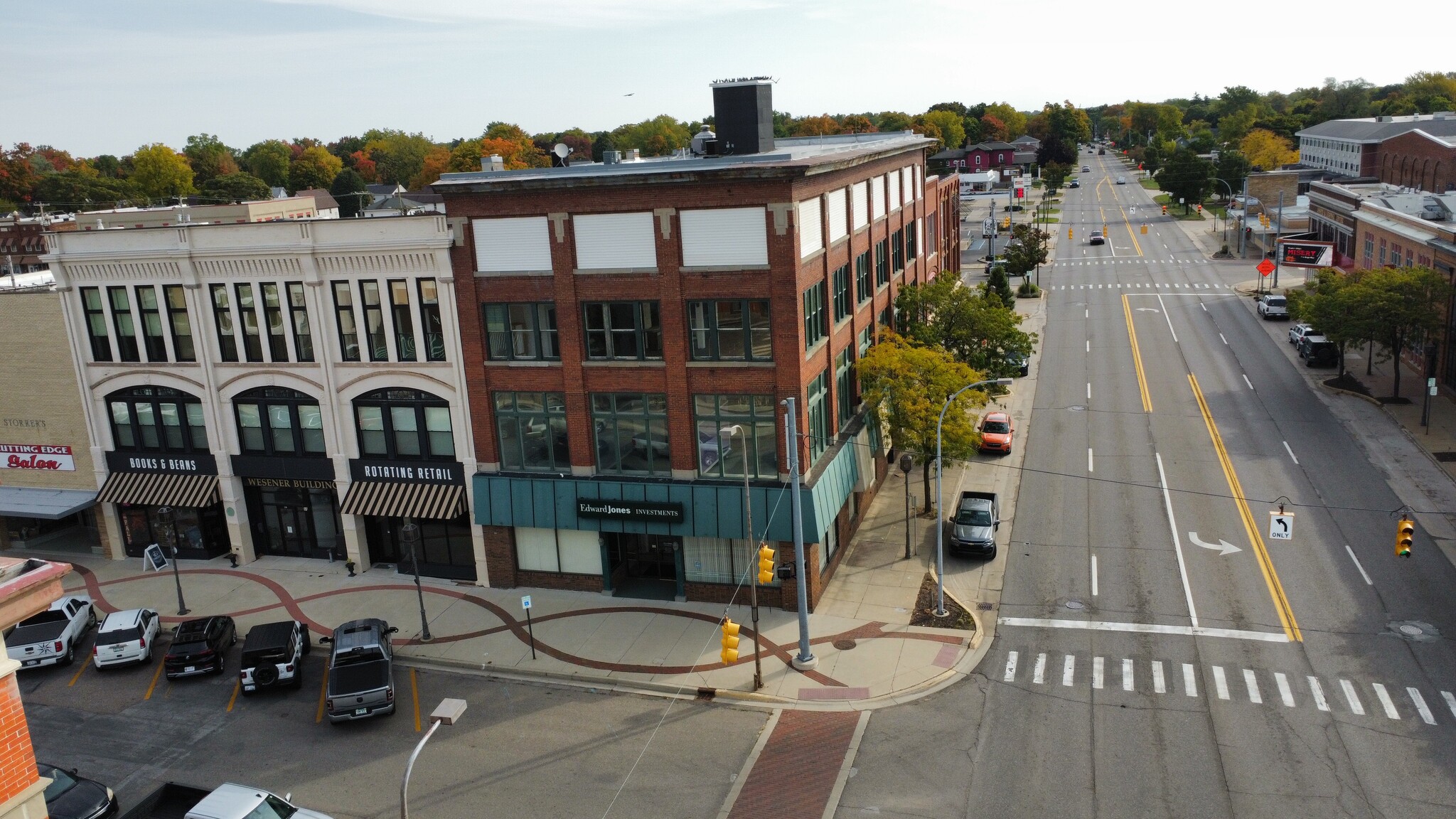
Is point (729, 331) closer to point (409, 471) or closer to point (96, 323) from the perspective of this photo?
point (409, 471)

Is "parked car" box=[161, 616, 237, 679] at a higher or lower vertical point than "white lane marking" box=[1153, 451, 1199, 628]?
higher

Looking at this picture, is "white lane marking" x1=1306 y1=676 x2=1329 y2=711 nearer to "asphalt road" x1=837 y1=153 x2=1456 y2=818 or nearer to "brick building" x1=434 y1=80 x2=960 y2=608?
"asphalt road" x1=837 y1=153 x2=1456 y2=818

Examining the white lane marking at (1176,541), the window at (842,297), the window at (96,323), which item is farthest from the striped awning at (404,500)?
the white lane marking at (1176,541)

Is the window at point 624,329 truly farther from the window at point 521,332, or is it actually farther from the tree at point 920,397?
the tree at point 920,397

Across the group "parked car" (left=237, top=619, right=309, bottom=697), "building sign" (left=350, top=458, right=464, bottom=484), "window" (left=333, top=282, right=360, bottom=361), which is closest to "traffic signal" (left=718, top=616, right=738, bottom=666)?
"parked car" (left=237, top=619, right=309, bottom=697)

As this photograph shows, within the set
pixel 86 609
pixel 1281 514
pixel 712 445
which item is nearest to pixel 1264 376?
pixel 1281 514

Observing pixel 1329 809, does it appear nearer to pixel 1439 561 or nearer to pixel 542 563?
pixel 1439 561

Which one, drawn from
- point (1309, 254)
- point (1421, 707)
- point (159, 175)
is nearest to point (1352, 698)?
point (1421, 707)
